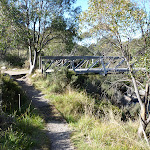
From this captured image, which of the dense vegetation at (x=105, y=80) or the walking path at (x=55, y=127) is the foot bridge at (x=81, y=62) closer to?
the dense vegetation at (x=105, y=80)

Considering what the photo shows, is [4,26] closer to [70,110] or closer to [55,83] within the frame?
[55,83]

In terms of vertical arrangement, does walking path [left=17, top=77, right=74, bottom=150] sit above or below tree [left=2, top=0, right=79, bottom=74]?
below

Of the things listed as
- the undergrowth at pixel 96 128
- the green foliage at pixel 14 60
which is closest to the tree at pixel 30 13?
the undergrowth at pixel 96 128

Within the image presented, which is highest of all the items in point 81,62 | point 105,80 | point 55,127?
point 81,62

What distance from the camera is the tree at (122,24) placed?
3996 millimetres

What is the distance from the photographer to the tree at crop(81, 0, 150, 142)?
4.00m

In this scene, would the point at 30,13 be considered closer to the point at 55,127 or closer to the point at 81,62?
the point at 81,62

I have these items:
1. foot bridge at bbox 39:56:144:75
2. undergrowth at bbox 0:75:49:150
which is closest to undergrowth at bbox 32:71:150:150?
undergrowth at bbox 0:75:49:150

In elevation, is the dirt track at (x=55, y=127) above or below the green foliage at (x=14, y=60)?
below

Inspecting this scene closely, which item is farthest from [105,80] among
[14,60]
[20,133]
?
[14,60]

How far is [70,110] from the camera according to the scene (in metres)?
5.09

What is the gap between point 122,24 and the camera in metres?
4.08

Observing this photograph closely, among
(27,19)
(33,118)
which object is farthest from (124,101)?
(27,19)

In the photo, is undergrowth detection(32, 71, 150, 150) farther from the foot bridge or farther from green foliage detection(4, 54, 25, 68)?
green foliage detection(4, 54, 25, 68)
